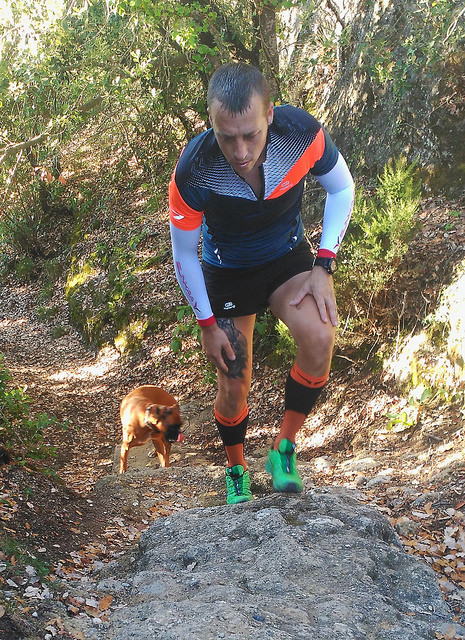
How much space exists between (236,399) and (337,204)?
1317 millimetres

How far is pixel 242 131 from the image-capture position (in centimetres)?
264

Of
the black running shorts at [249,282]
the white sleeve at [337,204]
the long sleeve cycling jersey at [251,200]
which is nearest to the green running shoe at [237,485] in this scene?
the black running shorts at [249,282]

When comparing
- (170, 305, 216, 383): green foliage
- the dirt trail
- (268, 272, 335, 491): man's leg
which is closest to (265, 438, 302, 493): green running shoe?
(268, 272, 335, 491): man's leg

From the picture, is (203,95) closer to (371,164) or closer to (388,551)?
(371,164)

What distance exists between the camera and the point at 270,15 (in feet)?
27.6

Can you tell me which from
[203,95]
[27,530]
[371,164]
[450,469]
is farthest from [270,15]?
[27,530]

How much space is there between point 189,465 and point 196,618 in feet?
13.2

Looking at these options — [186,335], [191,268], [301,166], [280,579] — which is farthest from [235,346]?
[186,335]

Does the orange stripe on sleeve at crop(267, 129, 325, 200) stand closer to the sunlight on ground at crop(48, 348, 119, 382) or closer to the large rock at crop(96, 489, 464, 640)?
the large rock at crop(96, 489, 464, 640)

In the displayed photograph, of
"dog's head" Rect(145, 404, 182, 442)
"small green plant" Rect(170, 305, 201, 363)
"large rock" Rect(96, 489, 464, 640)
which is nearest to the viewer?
"large rock" Rect(96, 489, 464, 640)

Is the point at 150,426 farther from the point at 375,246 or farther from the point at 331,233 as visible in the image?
the point at 331,233

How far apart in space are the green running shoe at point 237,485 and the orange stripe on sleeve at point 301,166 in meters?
1.79

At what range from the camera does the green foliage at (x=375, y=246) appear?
18.8 ft

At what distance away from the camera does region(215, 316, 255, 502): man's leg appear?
11.3ft
